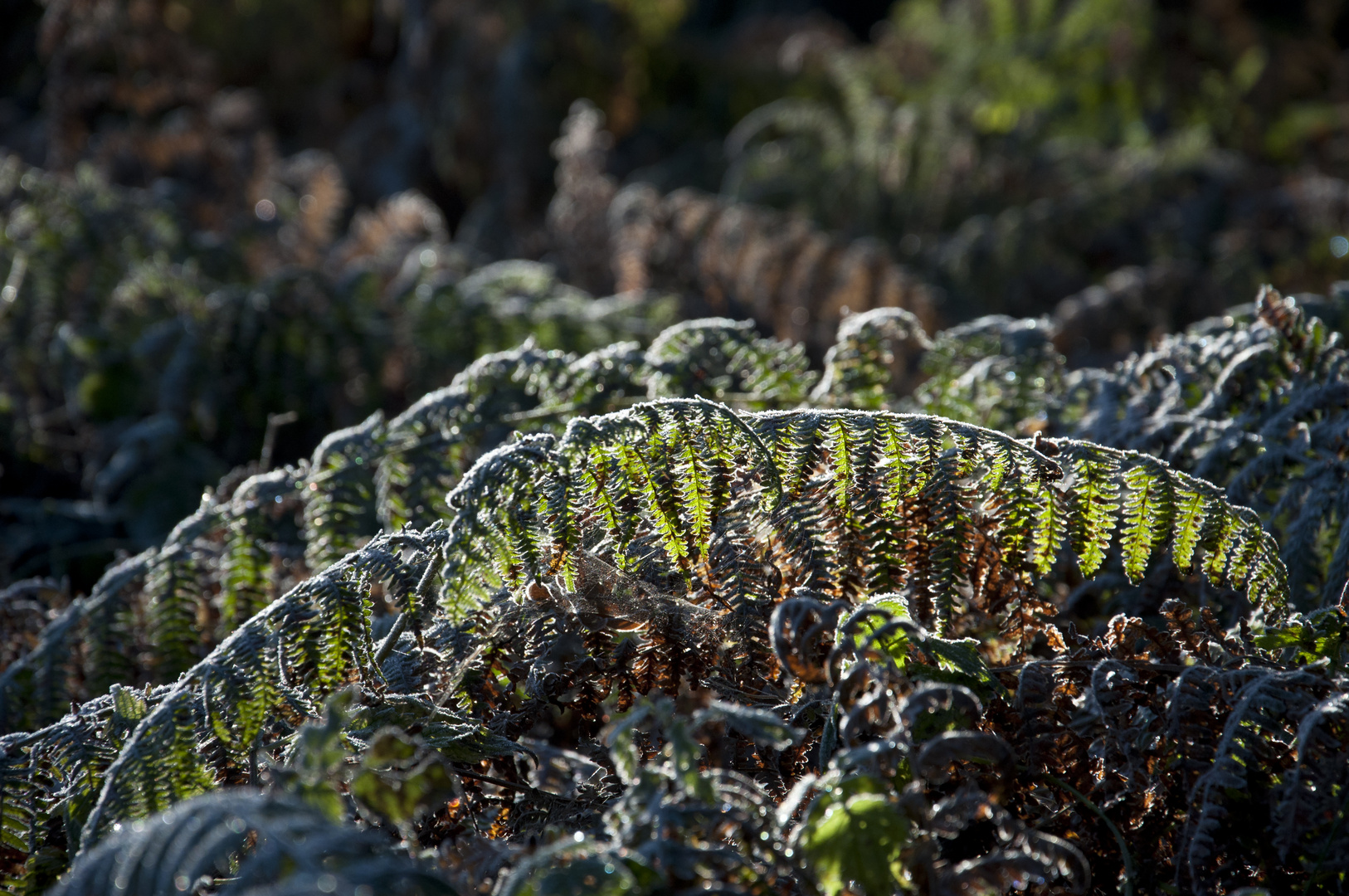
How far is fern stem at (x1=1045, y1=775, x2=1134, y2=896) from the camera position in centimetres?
125

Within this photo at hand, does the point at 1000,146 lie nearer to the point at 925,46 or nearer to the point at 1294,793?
the point at 925,46

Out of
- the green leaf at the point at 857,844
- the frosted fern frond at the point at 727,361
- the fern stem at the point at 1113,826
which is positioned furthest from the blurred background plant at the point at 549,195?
the green leaf at the point at 857,844

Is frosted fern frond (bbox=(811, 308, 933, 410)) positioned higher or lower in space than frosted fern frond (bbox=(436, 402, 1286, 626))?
higher

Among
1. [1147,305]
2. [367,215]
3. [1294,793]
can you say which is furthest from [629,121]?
[1294,793]

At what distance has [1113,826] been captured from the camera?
1.29 meters

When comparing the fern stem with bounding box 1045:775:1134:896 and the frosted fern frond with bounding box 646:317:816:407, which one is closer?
the fern stem with bounding box 1045:775:1134:896

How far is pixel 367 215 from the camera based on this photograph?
5.14m

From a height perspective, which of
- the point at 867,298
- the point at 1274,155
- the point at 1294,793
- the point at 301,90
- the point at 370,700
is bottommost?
the point at 1294,793

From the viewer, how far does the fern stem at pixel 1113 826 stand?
125 centimetres

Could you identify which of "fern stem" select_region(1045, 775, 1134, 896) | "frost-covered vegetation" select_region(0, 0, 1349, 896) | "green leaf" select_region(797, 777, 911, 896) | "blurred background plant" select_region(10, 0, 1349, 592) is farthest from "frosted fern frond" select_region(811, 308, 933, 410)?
"green leaf" select_region(797, 777, 911, 896)

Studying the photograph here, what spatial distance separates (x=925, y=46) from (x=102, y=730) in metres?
6.85

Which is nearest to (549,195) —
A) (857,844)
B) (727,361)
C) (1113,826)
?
(727,361)

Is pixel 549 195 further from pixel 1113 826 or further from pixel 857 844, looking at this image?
pixel 857 844

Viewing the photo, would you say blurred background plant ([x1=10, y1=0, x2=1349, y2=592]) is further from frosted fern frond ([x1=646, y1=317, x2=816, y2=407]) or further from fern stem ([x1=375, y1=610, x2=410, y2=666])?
fern stem ([x1=375, y1=610, x2=410, y2=666])
